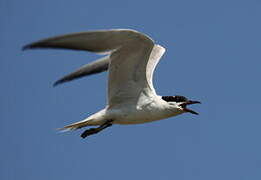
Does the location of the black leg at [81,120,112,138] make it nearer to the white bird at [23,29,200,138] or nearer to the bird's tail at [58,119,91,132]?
the white bird at [23,29,200,138]

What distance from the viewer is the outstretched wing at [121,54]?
298 inches

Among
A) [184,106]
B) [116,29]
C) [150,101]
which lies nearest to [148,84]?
[150,101]

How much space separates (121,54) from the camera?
8523 mm

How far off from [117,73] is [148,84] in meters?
0.63

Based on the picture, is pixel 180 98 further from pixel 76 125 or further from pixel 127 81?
pixel 76 125

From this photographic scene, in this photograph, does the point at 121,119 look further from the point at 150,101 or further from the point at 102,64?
the point at 102,64

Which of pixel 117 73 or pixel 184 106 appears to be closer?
pixel 117 73

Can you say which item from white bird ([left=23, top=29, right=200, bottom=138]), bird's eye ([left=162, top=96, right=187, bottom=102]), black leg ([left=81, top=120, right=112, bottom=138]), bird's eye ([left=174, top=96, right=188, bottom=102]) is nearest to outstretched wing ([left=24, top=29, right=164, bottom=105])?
white bird ([left=23, top=29, right=200, bottom=138])

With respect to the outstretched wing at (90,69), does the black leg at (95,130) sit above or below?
below

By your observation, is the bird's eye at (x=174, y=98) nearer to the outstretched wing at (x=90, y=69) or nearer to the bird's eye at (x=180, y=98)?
the bird's eye at (x=180, y=98)

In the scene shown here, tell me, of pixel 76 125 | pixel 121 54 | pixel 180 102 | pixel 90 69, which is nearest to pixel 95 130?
pixel 76 125

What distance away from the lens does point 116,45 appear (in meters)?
8.33

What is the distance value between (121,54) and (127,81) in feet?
2.34

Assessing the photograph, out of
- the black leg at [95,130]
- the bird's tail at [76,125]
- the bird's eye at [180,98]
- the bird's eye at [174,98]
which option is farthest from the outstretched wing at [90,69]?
the bird's eye at [180,98]
